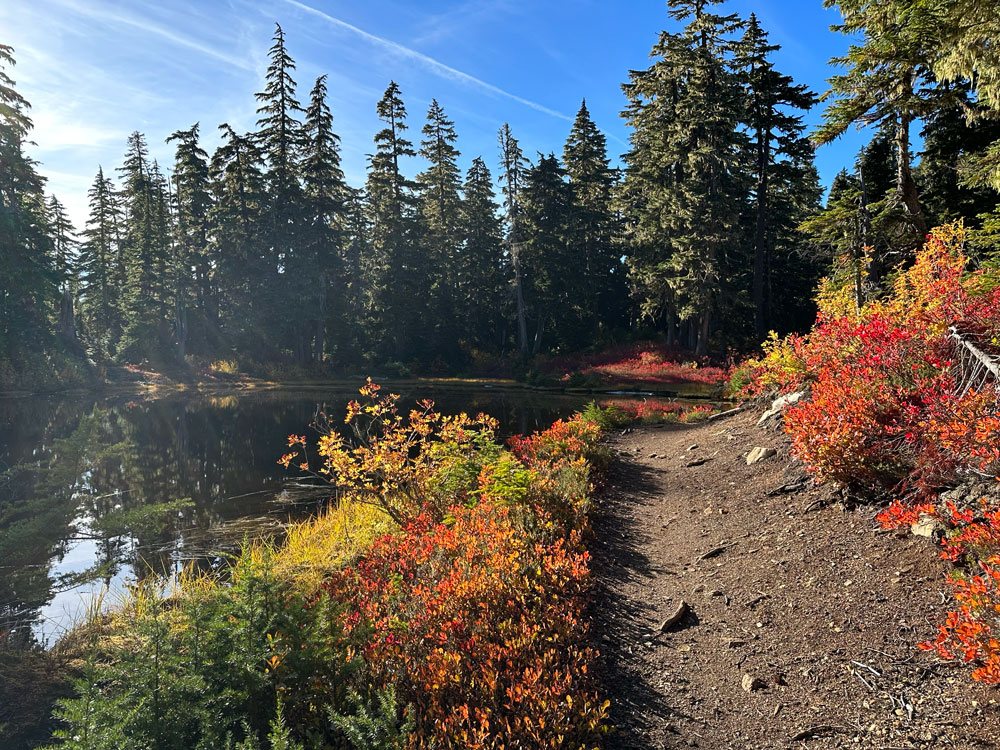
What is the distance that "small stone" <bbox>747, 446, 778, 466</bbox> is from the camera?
9.01 m

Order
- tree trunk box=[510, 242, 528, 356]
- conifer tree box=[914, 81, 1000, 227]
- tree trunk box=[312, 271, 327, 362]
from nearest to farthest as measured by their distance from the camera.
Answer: conifer tree box=[914, 81, 1000, 227] < tree trunk box=[510, 242, 528, 356] < tree trunk box=[312, 271, 327, 362]

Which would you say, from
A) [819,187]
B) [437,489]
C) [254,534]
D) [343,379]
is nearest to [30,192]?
[343,379]

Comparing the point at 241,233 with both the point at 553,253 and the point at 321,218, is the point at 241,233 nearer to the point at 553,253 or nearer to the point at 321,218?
the point at 321,218

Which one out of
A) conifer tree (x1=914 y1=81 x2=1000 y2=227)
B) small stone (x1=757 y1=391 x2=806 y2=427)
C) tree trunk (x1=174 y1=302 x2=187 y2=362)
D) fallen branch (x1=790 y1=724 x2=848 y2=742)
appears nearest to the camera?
fallen branch (x1=790 y1=724 x2=848 y2=742)

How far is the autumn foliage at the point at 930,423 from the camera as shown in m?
3.68

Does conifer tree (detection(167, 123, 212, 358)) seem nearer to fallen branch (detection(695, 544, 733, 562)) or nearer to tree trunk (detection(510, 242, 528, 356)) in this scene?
tree trunk (detection(510, 242, 528, 356))

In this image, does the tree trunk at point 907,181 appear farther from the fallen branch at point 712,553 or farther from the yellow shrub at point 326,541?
the yellow shrub at point 326,541

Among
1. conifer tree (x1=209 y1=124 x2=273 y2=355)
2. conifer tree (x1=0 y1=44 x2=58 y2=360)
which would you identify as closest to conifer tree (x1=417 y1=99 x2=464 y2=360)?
conifer tree (x1=209 y1=124 x2=273 y2=355)

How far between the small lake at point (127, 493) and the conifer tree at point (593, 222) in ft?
58.5

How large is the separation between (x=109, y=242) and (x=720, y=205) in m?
60.2

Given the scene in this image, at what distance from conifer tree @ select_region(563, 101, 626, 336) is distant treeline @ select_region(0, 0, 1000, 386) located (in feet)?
0.58

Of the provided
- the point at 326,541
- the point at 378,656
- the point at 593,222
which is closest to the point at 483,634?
the point at 378,656

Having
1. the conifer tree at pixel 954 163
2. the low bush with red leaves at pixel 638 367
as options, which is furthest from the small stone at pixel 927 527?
the low bush with red leaves at pixel 638 367

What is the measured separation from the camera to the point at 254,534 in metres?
10.0
